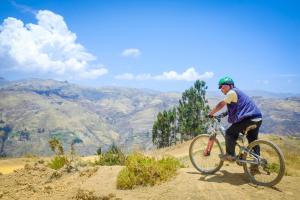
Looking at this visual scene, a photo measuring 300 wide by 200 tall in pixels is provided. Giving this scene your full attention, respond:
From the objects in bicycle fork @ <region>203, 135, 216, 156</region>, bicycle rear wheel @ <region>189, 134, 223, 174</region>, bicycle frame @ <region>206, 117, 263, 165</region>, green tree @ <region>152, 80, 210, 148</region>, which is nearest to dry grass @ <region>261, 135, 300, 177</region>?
bicycle rear wheel @ <region>189, 134, 223, 174</region>

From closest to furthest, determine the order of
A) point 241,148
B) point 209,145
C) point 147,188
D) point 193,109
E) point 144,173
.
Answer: point 241,148 → point 147,188 → point 144,173 → point 209,145 → point 193,109

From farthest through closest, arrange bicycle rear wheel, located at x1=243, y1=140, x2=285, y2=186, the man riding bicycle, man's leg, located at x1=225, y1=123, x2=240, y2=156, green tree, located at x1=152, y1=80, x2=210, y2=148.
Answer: green tree, located at x1=152, y1=80, x2=210, y2=148 < man's leg, located at x1=225, y1=123, x2=240, y2=156 < the man riding bicycle < bicycle rear wheel, located at x1=243, y1=140, x2=285, y2=186

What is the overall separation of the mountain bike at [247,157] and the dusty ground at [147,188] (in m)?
0.28

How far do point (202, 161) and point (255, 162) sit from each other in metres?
2.31

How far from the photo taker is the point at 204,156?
10.9 metres

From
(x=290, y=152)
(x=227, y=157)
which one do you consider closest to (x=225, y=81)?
(x=227, y=157)

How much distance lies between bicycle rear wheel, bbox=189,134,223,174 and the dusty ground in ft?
0.87

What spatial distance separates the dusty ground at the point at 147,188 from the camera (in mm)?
8547

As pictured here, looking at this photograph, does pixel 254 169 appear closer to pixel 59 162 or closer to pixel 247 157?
pixel 247 157

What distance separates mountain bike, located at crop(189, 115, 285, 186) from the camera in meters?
8.83

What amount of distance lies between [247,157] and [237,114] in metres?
1.25

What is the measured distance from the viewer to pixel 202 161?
434 inches

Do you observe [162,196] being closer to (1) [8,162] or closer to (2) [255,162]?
(2) [255,162]

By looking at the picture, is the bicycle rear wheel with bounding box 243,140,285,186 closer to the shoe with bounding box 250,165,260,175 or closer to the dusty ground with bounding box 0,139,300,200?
the shoe with bounding box 250,165,260,175
